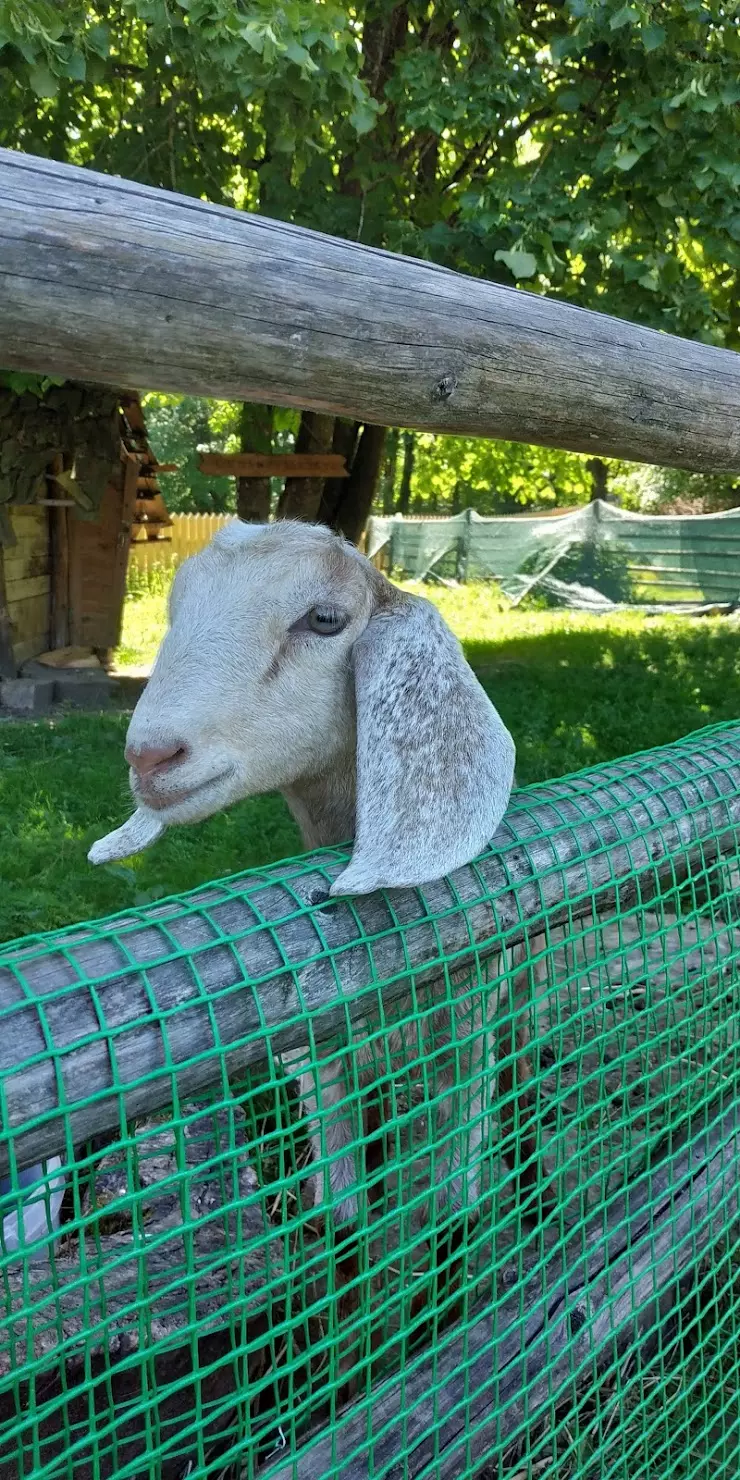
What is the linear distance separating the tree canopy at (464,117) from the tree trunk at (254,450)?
1.78 m

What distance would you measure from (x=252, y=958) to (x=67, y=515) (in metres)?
9.60

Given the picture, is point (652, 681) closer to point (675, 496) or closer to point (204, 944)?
point (204, 944)

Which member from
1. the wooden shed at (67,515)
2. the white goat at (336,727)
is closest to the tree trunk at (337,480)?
the wooden shed at (67,515)

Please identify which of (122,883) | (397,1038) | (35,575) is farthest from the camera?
(35,575)

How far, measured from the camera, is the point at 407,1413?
1.51m

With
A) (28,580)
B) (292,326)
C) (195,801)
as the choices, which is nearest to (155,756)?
(195,801)

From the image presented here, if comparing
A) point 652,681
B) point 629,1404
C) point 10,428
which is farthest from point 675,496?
point 629,1404

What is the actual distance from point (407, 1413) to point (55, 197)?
1716 mm

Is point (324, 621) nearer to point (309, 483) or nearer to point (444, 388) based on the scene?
point (444, 388)

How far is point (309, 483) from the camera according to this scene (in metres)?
8.71

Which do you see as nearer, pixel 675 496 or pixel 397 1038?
pixel 397 1038

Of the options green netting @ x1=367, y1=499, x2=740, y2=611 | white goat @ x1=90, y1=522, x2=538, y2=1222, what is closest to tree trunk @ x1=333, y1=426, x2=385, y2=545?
white goat @ x1=90, y1=522, x2=538, y2=1222

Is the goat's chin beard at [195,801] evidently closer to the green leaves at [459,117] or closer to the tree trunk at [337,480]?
the green leaves at [459,117]

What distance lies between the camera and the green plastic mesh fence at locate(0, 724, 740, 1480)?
1.09m
